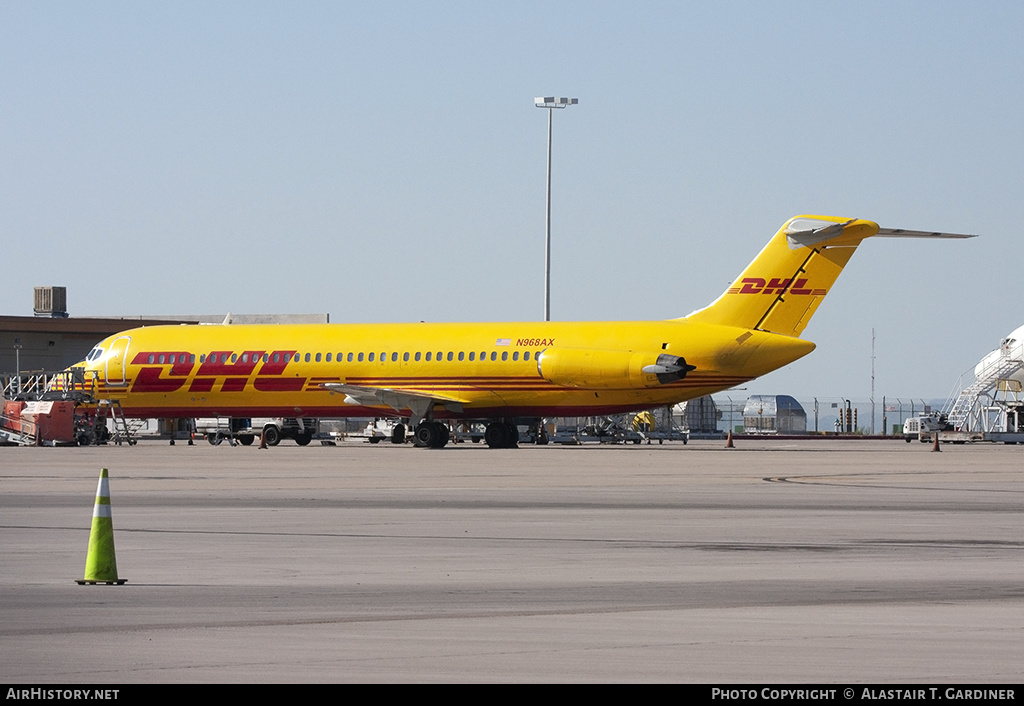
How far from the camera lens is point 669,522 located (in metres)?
19.9

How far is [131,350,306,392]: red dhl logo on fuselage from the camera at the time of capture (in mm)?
55031

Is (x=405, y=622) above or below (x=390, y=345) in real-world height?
below

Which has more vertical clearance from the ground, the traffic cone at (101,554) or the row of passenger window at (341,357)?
the row of passenger window at (341,357)

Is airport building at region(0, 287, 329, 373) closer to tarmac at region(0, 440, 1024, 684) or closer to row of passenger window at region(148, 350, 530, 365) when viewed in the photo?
row of passenger window at region(148, 350, 530, 365)

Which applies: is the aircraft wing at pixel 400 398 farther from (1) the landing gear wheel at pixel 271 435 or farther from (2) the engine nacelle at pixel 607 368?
(1) the landing gear wheel at pixel 271 435

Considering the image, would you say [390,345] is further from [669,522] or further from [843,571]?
[843,571]

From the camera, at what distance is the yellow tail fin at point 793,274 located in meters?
48.7

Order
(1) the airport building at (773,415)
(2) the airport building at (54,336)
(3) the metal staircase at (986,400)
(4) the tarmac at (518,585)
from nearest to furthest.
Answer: (4) the tarmac at (518,585) → (3) the metal staircase at (986,400) → (2) the airport building at (54,336) → (1) the airport building at (773,415)

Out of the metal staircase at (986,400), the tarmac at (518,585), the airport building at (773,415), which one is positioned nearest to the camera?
the tarmac at (518,585)

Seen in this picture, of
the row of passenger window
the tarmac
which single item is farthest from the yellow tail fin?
the tarmac

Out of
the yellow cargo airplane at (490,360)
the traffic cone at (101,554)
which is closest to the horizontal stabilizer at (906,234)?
the yellow cargo airplane at (490,360)

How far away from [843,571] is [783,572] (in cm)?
56

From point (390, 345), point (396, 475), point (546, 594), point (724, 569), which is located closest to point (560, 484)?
point (396, 475)

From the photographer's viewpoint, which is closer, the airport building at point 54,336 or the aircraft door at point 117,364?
the aircraft door at point 117,364
